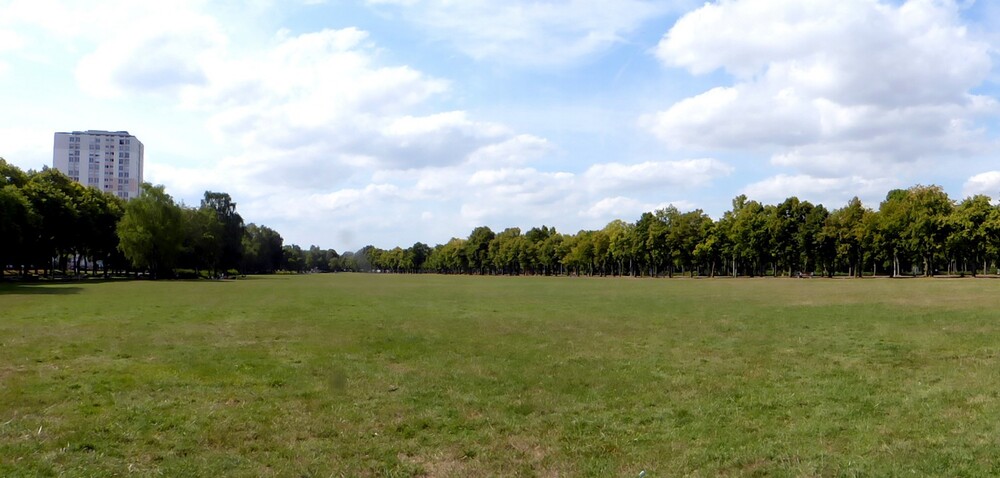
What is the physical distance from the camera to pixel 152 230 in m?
93.8

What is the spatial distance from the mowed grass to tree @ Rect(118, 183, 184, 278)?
74733mm

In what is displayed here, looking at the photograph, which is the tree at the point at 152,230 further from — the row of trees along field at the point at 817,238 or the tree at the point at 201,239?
the row of trees along field at the point at 817,238

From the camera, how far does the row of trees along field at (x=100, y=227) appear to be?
218 ft

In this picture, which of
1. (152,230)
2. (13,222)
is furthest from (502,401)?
(152,230)

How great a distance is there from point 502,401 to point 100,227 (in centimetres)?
10057

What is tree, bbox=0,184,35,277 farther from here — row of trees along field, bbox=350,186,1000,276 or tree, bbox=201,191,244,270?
row of trees along field, bbox=350,186,1000,276

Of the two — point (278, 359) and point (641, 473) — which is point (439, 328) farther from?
point (641, 473)

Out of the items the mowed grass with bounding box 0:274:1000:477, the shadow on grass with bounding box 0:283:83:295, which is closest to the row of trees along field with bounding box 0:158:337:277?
the shadow on grass with bounding box 0:283:83:295

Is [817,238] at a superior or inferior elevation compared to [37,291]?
superior

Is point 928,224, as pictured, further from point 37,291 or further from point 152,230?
point 152,230

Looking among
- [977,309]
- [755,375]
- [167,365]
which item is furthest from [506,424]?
[977,309]

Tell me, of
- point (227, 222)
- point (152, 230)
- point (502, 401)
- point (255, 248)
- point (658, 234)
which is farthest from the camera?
point (255, 248)

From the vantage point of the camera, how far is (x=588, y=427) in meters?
10.2

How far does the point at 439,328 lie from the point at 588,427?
51.0ft
